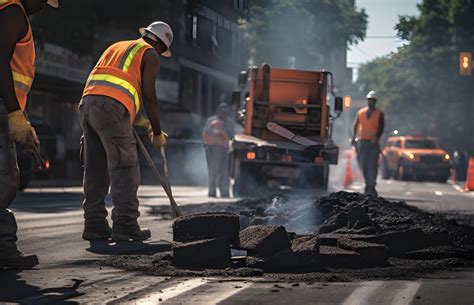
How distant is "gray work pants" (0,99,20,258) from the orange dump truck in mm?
12780

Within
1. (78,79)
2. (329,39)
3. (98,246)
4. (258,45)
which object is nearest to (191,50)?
(258,45)

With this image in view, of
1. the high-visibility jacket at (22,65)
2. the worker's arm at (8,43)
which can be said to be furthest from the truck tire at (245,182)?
the worker's arm at (8,43)

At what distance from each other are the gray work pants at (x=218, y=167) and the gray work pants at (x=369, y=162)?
2.71 m

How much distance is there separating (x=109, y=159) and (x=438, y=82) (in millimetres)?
42955

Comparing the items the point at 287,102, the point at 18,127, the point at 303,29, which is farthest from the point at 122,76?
the point at 303,29

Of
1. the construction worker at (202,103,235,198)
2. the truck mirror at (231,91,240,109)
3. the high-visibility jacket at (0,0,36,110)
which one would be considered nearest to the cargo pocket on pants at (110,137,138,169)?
the high-visibility jacket at (0,0,36,110)

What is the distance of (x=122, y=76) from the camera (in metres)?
8.75

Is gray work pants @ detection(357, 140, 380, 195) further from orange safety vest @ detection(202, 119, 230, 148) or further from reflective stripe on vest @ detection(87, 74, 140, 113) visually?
reflective stripe on vest @ detection(87, 74, 140, 113)

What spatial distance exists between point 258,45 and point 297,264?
40.0 metres

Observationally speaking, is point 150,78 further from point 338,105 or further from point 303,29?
point 303,29

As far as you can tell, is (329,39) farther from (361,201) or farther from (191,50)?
(361,201)

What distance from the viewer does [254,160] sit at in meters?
19.5

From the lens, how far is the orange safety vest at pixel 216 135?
65.2 ft

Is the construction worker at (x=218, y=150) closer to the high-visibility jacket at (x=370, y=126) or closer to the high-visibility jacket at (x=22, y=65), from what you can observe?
the high-visibility jacket at (x=370, y=126)
